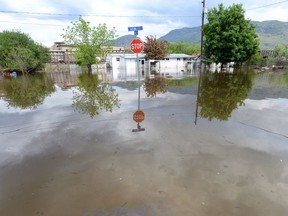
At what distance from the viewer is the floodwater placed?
2.70 meters

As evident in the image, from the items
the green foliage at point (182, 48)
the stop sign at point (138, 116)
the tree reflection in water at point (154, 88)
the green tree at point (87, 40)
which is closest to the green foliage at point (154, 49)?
the green tree at point (87, 40)

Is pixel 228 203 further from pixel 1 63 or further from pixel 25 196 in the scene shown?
pixel 1 63

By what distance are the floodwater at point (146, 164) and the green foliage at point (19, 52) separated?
20.0m

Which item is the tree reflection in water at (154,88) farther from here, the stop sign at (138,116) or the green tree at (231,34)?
the green tree at (231,34)

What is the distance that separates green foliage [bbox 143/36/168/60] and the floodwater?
75.8 feet

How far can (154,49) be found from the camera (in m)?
28.5

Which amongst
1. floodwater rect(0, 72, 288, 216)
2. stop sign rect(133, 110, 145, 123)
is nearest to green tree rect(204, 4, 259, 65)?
floodwater rect(0, 72, 288, 216)

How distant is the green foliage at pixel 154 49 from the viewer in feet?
92.9

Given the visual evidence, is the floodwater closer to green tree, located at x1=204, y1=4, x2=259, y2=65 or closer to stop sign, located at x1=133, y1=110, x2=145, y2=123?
stop sign, located at x1=133, y1=110, x2=145, y2=123

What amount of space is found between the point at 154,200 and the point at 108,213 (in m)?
0.67

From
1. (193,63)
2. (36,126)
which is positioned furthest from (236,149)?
(193,63)

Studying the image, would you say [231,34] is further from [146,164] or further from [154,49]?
[146,164]

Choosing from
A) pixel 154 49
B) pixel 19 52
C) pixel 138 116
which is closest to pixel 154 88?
pixel 138 116

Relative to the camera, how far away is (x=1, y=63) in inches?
1089
